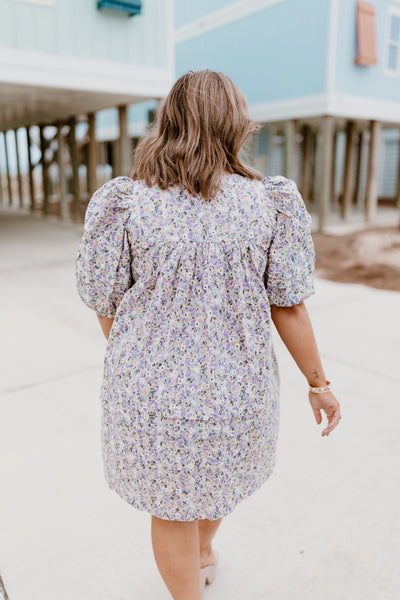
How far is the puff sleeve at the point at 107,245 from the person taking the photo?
49.4 inches

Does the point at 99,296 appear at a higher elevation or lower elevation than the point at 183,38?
lower

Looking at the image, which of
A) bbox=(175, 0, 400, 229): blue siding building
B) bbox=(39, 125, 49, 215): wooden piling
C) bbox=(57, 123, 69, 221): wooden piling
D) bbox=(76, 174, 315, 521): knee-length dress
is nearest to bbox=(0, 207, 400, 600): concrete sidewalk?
bbox=(76, 174, 315, 521): knee-length dress

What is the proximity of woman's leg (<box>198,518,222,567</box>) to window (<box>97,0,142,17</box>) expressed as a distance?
755 cm

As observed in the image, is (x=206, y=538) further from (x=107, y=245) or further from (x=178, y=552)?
(x=107, y=245)

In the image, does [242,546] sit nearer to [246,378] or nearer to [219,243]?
[246,378]

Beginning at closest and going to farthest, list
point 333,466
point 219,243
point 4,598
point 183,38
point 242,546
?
1. point 219,243
2. point 4,598
3. point 242,546
4. point 333,466
5. point 183,38

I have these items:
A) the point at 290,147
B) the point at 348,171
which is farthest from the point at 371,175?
the point at 290,147

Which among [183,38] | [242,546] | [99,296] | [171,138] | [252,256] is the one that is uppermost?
[183,38]

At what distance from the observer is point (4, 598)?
1695mm

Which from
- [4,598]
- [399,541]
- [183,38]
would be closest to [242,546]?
[399,541]

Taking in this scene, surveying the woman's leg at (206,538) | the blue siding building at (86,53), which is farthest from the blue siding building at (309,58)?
the woman's leg at (206,538)

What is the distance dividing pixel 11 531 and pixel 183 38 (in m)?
13.7

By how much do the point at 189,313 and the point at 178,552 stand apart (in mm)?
677

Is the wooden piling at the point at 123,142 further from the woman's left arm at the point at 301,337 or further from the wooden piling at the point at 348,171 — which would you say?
the woman's left arm at the point at 301,337
